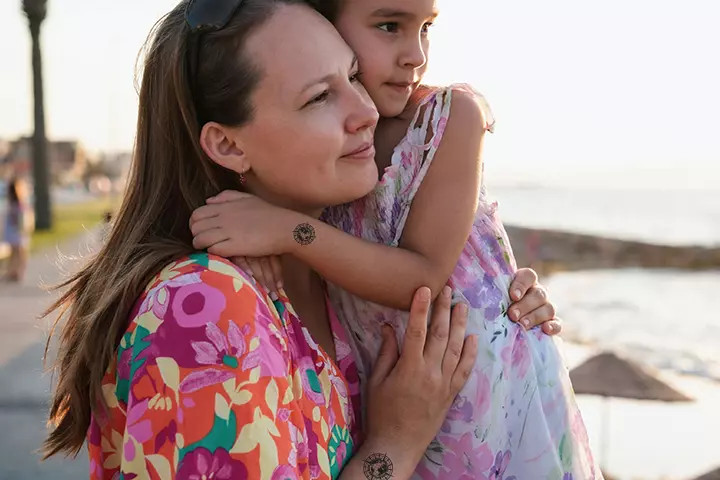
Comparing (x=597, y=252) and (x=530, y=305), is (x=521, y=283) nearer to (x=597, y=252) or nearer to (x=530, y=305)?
(x=530, y=305)

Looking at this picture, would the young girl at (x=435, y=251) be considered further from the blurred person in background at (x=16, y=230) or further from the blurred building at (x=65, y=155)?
the blurred building at (x=65, y=155)

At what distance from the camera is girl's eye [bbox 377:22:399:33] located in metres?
2.46

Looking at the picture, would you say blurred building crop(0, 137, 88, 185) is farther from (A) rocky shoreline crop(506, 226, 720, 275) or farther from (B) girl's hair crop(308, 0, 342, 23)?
(B) girl's hair crop(308, 0, 342, 23)

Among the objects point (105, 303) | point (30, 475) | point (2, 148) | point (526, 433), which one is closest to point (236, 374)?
point (105, 303)

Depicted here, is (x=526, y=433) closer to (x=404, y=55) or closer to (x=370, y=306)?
(x=370, y=306)

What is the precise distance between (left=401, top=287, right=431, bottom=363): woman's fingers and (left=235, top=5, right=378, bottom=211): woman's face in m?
0.31

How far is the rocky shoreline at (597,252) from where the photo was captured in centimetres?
3184

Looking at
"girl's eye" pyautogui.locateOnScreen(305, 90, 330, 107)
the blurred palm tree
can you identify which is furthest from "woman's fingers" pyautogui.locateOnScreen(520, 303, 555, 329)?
the blurred palm tree

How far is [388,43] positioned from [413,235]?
567 mm

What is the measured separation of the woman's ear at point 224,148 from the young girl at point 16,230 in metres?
11.5

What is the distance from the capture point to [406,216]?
2307mm

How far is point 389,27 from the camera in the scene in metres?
2.49

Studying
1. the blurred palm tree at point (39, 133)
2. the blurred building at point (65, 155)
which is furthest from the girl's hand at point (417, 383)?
the blurred building at point (65, 155)

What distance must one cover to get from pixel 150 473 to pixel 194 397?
0.17 meters
